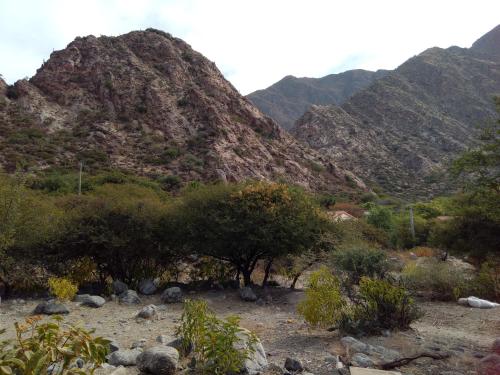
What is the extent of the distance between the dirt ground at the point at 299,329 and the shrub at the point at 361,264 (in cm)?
132

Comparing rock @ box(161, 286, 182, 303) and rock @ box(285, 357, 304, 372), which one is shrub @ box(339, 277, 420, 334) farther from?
rock @ box(161, 286, 182, 303)

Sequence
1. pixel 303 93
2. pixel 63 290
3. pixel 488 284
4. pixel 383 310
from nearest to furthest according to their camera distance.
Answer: pixel 383 310
pixel 63 290
pixel 488 284
pixel 303 93

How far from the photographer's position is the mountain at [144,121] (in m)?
40.5

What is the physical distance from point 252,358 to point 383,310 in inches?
134

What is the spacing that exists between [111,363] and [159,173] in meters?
34.9

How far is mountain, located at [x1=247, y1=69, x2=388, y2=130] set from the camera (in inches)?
5960

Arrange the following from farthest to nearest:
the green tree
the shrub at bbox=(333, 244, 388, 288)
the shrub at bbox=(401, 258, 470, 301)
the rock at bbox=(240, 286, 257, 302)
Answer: the green tree
the rock at bbox=(240, 286, 257, 302)
the shrub at bbox=(401, 258, 470, 301)
the shrub at bbox=(333, 244, 388, 288)

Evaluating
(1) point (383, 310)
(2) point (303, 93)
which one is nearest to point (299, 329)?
(1) point (383, 310)

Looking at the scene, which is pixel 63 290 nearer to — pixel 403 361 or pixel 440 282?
pixel 403 361

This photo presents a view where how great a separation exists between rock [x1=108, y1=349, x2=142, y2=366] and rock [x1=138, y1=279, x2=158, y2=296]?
6885 mm

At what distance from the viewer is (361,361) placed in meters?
5.68

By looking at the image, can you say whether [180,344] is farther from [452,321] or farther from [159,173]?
[159,173]

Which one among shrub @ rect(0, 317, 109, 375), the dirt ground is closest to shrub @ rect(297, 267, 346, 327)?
the dirt ground

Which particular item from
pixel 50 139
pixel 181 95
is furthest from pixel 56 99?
pixel 181 95
